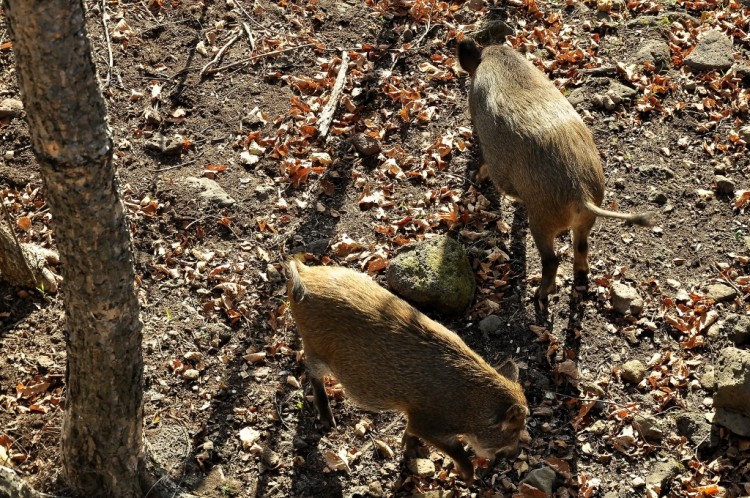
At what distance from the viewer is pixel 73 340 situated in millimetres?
3789

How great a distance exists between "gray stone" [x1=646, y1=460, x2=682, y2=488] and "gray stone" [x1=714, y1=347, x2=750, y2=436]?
1.38 feet

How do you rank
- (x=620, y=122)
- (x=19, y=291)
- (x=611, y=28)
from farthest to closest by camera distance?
(x=611, y=28)
(x=620, y=122)
(x=19, y=291)

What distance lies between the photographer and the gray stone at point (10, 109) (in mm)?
6652

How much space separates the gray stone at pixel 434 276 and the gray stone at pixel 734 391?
1746mm

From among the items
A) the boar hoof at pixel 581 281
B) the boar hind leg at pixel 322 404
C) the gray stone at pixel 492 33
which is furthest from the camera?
the gray stone at pixel 492 33

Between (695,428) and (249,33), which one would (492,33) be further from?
(695,428)

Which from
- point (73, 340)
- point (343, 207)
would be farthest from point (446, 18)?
point (73, 340)

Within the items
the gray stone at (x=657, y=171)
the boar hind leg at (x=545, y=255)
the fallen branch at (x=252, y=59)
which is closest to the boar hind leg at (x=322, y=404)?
the boar hind leg at (x=545, y=255)

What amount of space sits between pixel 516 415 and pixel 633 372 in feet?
3.72

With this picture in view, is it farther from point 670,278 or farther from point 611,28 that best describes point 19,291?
point 611,28

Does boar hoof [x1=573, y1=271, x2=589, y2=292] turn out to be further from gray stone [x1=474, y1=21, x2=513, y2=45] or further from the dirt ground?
gray stone [x1=474, y1=21, x2=513, y2=45]

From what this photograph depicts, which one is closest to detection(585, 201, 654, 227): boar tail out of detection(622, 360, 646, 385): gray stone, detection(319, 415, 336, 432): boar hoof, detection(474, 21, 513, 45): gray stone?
detection(622, 360, 646, 385): gray stone

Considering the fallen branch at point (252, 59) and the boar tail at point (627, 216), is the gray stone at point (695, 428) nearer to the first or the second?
the boar tail at point (627, 216)

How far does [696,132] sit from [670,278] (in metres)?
1.62
